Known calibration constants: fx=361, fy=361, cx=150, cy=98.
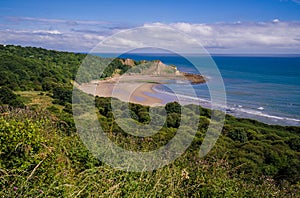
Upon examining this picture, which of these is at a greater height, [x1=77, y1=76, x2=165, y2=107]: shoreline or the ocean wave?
[x1=77, y1=76, x2=165, y2=107]: shoreline

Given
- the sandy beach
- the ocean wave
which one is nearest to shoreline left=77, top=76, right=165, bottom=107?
the sandy beach

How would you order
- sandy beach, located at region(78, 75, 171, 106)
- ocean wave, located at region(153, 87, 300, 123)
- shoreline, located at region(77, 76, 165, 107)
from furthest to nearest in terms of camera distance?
sandy beach, located at region(78, 75, 171, 106)
shoreline, located at region(77, 76, 165, 107)
ocean wave, located at region(153, 87, 300, 123)

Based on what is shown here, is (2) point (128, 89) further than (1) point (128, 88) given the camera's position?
No

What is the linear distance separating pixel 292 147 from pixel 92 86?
36.0 m

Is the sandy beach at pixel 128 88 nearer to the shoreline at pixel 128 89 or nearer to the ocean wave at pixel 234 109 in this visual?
the shoreline at pixel 128 89

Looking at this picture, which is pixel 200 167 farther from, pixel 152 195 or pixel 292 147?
pixel 292 147

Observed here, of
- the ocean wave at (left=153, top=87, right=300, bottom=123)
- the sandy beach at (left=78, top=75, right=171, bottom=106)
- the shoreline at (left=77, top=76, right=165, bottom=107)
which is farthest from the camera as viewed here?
the sandy beach at (left=78, top=75, right=171, bottom=106)

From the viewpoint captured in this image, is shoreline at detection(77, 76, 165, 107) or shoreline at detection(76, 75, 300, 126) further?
shoreline at detection(77, 76, 165, 107)

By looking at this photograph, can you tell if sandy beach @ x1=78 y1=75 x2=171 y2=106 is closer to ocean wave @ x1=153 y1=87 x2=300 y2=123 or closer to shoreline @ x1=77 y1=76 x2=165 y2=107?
shoreline @ x1=77 y1=76 x2=165 y2=107

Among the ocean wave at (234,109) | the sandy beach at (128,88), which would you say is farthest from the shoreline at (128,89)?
the ocean wave at (234,109)

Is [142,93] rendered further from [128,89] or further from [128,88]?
[128,88]

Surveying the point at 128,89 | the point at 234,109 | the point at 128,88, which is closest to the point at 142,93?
the point at 128,89

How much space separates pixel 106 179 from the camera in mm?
4016

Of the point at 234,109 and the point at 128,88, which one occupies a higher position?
the point at 128,88
